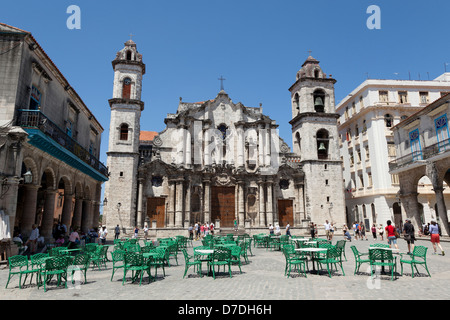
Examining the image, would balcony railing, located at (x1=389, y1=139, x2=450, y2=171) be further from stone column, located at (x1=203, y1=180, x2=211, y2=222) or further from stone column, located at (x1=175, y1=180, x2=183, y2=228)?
stone column, located at (x1=175, y1=180, x2=183, y2=228)

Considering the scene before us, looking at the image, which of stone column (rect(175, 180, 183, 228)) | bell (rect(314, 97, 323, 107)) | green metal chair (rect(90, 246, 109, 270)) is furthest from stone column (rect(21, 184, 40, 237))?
bell (rect(314, 97, 323, 107))

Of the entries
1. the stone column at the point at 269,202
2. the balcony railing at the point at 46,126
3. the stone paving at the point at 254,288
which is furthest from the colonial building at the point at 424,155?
the balcony railing at the point at 46,126

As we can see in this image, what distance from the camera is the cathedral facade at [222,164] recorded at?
28.4 m

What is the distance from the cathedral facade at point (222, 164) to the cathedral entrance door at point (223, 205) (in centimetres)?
10

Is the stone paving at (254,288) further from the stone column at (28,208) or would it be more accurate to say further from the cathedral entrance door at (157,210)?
the cathedral entrance door at (157,210)

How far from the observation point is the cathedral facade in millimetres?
28422

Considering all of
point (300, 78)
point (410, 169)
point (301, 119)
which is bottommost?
point (410, 169)
